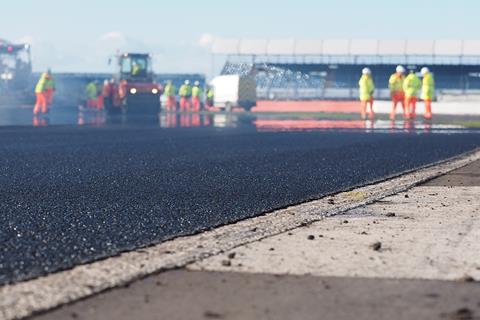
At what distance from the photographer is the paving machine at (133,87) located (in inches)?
1718

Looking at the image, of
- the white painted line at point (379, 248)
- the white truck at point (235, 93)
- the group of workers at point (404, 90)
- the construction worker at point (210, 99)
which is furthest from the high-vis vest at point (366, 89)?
the white painted line at point (379, 248)

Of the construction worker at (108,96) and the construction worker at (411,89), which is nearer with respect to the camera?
the construction worker at (411,89)

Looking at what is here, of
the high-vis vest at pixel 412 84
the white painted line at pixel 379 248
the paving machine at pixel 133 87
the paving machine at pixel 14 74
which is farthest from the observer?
the paving machine at pixel 14 74

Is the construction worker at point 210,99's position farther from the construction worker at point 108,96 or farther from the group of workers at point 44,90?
the group of workers at point 44,90

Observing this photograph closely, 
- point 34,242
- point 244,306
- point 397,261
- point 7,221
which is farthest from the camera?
point 7,221

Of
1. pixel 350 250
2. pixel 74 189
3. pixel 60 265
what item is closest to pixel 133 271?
pixel 60 265

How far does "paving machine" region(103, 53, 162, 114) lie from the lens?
143ft

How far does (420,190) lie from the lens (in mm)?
10023

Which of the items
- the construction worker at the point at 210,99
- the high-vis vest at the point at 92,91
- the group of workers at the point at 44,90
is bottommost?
the construction worker at the point at 210,99

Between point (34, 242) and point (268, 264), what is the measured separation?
1.69m

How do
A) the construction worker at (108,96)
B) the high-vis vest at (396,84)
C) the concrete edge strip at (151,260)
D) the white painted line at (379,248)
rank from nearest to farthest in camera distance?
the concrete edge strip at (151,260)
the white painted line at (379,248)
the high-vis vest at (396,84)
the construction worker at (108,96)

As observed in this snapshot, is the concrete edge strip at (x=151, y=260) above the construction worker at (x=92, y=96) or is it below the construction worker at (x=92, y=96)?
above

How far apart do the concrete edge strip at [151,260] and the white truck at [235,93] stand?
51.5 m

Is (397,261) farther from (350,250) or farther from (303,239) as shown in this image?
(303,239)
